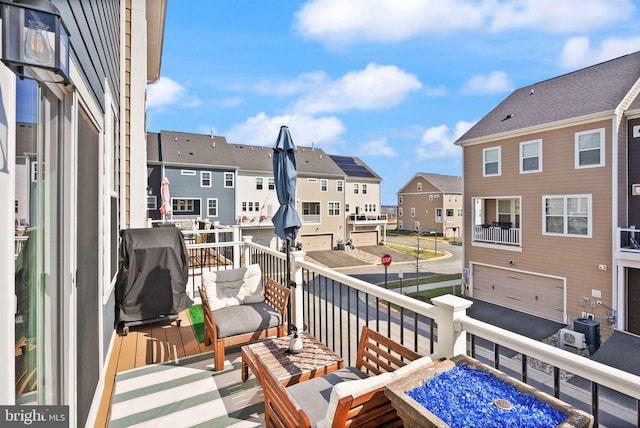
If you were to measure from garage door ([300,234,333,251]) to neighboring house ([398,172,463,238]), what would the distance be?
13.5 meters

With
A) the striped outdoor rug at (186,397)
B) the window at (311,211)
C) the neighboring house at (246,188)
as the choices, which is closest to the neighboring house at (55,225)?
the striped outdoor rug at (186,397)

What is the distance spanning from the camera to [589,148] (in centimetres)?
1081

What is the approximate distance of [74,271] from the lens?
76.4 inches

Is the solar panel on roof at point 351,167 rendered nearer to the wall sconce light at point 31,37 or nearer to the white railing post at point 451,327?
the white railing post at point 451,327

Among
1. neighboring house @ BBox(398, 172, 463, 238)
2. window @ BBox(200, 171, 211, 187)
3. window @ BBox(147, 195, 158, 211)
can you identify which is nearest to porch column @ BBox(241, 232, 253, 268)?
window @ BBox(147, 195, 158, 211)

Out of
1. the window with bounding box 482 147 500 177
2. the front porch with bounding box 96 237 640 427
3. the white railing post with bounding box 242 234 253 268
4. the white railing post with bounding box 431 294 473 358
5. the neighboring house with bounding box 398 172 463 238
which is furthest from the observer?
the neighboring house with bounding box 398 172 463 238

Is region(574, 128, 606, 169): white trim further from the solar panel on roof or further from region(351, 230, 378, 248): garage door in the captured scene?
the solar panel on roof

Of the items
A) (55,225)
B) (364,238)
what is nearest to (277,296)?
(55,225)

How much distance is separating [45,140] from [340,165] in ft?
97.1

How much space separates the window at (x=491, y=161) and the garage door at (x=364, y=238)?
15.8 meters

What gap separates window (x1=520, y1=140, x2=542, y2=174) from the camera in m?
12.2

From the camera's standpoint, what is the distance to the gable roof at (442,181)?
35781mm

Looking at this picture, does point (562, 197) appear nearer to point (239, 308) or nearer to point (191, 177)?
point (239, 308)

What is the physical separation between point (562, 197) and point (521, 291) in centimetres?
409
